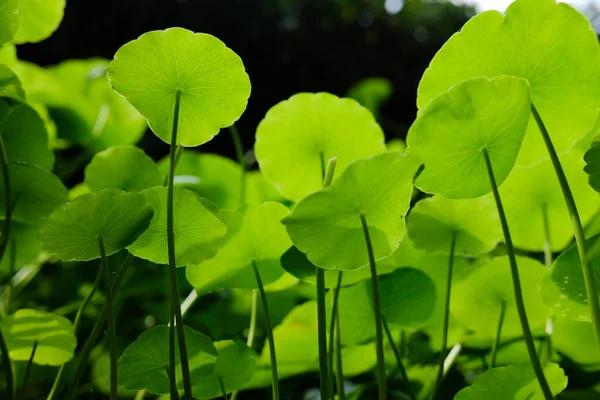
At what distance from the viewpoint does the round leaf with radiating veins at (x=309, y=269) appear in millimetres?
239

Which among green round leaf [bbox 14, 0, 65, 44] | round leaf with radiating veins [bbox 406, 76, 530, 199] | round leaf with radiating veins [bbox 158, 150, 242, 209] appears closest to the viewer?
round leaf with radiating veins [bbox 406, 76, 530, 199]

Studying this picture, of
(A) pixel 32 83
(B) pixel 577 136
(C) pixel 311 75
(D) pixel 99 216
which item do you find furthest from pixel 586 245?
(C) pixel 311 75

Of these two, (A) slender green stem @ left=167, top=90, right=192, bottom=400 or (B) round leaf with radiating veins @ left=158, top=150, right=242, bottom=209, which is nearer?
(A) slender green stem @ left=167, top=90, right=192, bottom=400

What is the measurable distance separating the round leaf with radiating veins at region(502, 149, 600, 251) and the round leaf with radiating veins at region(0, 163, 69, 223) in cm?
22

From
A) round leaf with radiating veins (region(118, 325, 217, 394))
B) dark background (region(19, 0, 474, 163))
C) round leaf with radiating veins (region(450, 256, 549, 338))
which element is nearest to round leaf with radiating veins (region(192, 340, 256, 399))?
round leaf with radiating veins (region(118, 325, 217, 394))

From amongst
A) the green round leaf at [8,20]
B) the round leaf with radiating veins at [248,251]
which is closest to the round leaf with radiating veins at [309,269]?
the round leaf with radiating veins at [248,251]

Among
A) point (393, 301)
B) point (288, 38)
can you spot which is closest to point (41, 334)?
point (393, 301)

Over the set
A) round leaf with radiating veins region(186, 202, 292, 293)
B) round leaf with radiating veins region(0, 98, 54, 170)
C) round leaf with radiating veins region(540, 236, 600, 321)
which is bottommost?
round leaf with radiating veins region(540, 236, 600, 321)

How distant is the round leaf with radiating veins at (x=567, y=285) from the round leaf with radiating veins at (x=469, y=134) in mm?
37

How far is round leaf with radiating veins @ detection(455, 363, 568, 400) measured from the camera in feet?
0.66

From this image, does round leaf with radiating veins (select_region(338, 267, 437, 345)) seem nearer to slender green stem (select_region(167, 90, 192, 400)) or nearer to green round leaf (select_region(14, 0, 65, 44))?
slender green stem (select_region(167, 90, 192, 400))

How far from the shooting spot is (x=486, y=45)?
20 centimetres

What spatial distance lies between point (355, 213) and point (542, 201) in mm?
139

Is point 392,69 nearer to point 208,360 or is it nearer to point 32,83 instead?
point 32,83
